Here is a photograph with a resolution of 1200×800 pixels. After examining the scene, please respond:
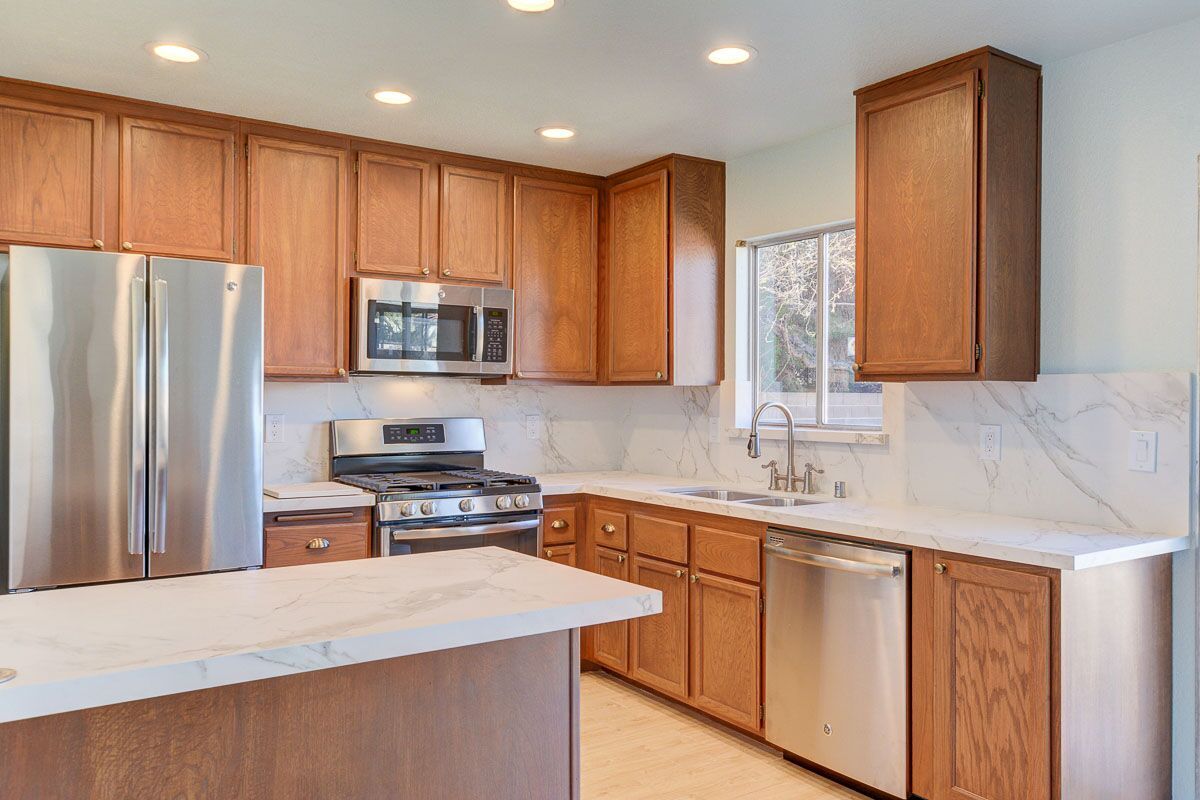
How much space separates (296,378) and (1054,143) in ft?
9.65

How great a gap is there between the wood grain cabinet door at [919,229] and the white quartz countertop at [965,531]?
49 cm

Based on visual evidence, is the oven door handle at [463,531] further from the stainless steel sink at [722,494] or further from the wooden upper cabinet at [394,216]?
the wooden upper cabinet at [394,216]

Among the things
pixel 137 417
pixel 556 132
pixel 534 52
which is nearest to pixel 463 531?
pixel 137 417

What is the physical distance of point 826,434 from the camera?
3.65 metres

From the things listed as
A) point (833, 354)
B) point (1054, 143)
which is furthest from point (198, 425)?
point (1054, 143)

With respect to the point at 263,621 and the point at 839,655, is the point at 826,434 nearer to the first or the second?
the point at 839,655

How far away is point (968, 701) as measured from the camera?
8.34 ft

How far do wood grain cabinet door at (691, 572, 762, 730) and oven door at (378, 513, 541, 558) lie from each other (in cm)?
70

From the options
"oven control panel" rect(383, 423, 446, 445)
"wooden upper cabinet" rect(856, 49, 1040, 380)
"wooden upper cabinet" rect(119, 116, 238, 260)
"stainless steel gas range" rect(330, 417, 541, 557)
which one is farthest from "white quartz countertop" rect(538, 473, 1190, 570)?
"wooden upper cabinet" rect(119, 116, 238, 260)

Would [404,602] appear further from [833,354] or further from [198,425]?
[833,354]

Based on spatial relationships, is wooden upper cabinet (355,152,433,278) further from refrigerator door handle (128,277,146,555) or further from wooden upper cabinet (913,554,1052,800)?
wooden upper cabinet (913,554,1052,800)

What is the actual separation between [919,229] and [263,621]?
7.76ft

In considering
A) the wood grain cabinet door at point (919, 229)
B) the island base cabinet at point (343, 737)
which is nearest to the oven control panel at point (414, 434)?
the wood grain cabinet door at point (919, 229)

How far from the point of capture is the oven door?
3.52 m
